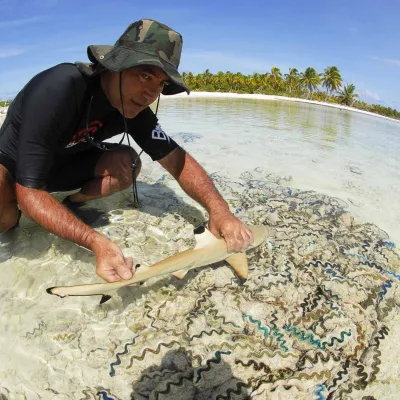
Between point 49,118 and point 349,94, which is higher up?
point 349,94

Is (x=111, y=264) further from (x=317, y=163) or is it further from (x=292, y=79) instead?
(x=292, y=79)

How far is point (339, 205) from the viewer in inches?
170

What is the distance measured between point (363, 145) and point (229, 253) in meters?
9.40

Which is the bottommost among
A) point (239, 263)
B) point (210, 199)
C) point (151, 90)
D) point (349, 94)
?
point (239, 263)

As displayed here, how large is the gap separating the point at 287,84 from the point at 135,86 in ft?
223

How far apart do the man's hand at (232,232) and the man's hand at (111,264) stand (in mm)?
778

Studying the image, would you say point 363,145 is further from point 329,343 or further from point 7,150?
point 7,150

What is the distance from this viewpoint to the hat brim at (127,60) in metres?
2.19

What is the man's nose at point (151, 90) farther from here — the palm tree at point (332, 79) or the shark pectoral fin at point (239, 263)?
the palm tree at point (332, 79)

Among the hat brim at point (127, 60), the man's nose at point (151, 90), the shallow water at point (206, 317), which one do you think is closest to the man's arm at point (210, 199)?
the shallow water at point (206, 317)

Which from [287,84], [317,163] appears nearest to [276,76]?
[287,84]

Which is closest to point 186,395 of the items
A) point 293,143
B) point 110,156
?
point 110,156

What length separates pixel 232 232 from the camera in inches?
100

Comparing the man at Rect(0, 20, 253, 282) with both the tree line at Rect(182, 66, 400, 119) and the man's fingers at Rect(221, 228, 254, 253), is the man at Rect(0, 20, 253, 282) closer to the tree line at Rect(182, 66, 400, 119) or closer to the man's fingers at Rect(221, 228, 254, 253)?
the man's fingers at Rect(221, 228, 254, 253)
